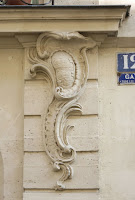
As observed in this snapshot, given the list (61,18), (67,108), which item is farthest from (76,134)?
(61,18)

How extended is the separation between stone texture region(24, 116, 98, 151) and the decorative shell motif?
0.40 metres

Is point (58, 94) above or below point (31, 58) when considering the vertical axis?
below

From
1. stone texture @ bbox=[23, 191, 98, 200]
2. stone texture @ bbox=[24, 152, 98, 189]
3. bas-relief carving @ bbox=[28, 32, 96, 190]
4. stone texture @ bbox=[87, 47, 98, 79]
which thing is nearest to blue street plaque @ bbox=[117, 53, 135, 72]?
stone texture @ bbox=[87, 47, 98, 79]

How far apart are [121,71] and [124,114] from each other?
1.65 ft

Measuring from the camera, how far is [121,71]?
6.45 m

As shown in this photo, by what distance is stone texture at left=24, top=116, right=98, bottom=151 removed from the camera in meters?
6.23

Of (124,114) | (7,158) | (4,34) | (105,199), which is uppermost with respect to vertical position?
(4,34)

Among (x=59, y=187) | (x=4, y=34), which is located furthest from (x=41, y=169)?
(x=4, y=34)

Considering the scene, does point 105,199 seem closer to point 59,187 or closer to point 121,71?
point 59,187

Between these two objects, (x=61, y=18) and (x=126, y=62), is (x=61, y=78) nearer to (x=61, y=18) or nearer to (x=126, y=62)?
(x=61, y=18)

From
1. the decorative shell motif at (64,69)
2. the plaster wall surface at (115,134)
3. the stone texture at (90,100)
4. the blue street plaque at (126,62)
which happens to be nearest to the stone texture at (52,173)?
the plaster wall surface at (115,134)

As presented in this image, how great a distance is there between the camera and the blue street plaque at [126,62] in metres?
6.44

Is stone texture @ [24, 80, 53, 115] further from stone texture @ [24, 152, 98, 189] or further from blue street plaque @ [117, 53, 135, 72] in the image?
blue street plaque @ [117, 53, 135, 72]

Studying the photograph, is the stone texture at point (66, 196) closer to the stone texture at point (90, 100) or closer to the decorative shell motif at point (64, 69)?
the stone texture at point (90, 100)
